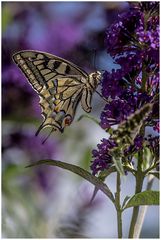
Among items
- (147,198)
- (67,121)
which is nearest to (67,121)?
(67,121)

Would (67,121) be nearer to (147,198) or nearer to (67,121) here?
(67,121)

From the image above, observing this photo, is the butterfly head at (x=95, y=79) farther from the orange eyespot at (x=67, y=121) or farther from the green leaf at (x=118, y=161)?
the green leaf at (x=118, y=161)

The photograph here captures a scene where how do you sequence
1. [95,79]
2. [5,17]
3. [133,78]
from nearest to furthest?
[133,78] < [95,79] < [5,17]

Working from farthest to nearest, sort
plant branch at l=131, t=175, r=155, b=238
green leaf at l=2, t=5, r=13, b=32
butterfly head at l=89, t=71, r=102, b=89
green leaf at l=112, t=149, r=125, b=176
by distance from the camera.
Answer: green leaf at l=2, t=5, r=13, b=32
butterfly head at l=89, t=71, r=102, b=89
plant branch at l=131, t=175, r=155, b=238
green leaf at l=112, t=149, r=125, b=176

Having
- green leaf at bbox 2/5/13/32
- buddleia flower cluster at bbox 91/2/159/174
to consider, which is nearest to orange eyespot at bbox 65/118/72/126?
buddleia flower cluster at bbox 91/2/159/174

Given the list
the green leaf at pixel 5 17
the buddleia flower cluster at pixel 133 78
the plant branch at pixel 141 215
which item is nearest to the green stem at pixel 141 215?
the plant branch at pixel 141 215

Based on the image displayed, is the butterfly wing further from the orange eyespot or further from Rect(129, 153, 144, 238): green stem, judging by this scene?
Rect(129, 153, 144, 238): green stem

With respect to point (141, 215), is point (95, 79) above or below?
above
